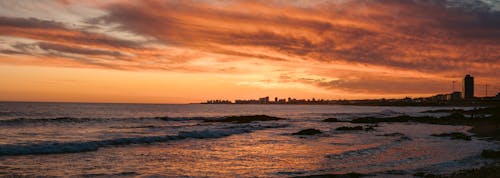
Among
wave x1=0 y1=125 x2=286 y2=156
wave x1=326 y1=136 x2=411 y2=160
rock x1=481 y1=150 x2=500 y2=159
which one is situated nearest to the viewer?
rock x1=481 y1=150 x2=500 y2=159

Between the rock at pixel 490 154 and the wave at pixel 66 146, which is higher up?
the rock at pixel 490 154

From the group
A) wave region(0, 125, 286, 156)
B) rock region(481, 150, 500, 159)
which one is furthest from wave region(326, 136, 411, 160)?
wave region(0, 125, 286, 156)

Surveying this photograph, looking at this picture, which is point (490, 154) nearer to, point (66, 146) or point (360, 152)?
point (360, 152)

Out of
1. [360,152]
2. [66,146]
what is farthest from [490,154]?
[66,146]

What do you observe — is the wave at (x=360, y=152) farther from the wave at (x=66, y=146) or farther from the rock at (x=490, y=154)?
the wave at (x=66, y=146)

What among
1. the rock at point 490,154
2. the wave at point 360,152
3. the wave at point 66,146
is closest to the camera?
the rock at point 490,154

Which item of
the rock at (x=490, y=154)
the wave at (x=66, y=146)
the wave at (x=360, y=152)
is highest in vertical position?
the rock at (x=490, y=154)

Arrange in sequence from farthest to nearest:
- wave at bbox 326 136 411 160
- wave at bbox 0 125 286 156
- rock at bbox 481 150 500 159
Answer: wave at bbox 0 125 286 156, wave at bbox 326 136 411 160, rock at bbox 481 150 500 159

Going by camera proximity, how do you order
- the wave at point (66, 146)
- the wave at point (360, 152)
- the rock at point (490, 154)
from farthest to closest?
the wave at point (66, 146) < the wave at point (360, 152) < the rock at point (490, 154)

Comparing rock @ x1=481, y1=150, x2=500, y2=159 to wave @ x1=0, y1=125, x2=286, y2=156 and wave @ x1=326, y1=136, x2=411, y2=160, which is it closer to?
wave @ x1=326, y1=136, x2=411, y2=160

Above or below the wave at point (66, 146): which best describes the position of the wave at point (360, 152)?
above

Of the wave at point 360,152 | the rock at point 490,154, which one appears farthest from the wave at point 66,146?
the rock at point 490,154

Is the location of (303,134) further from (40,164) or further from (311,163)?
(40,164)

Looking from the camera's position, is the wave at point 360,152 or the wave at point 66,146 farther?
the wave at point 66,146
